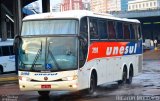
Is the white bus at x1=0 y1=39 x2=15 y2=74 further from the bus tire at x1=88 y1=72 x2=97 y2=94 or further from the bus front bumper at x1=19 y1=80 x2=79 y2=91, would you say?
the bus front bumper at x1=19 y1=80 x2=79 y2=91

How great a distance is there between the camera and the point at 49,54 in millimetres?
14344

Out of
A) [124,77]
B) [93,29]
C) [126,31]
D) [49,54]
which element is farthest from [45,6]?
Answer: [49,54]

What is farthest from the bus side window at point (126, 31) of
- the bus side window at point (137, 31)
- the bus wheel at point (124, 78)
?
the bus wheel at point (124, 78)

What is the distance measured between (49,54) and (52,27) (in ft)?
3.36

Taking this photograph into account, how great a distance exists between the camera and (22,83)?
14602mm

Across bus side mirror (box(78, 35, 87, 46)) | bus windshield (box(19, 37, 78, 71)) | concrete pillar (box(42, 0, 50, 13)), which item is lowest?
bus windshield (box(19, 37, 78, 71))

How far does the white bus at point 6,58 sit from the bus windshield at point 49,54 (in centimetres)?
1764

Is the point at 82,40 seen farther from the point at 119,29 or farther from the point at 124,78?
the point at 124,78

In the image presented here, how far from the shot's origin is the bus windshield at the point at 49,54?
46.7 feet

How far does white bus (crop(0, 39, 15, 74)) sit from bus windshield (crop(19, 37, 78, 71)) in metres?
17.6

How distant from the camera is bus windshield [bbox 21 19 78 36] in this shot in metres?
14.7

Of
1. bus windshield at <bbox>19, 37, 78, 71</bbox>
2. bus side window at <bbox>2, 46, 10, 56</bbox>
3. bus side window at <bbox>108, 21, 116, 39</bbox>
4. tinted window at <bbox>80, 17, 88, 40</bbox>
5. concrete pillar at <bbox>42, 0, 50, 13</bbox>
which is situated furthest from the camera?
concrete pillar at <bbox>42, 0, 50, 13</bbox>

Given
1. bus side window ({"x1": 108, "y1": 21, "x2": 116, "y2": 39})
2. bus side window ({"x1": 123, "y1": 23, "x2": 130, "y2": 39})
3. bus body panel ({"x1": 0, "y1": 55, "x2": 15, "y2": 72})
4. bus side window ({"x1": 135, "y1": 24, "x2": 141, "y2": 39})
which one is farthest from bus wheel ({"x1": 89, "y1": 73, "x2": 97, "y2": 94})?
bus body panel ({"x1": 0, "y1": 55, "x2": 15, "y2": 72})

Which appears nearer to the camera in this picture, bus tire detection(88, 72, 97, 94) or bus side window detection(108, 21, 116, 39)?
bus tire detection(88, 72, 97, 94)
